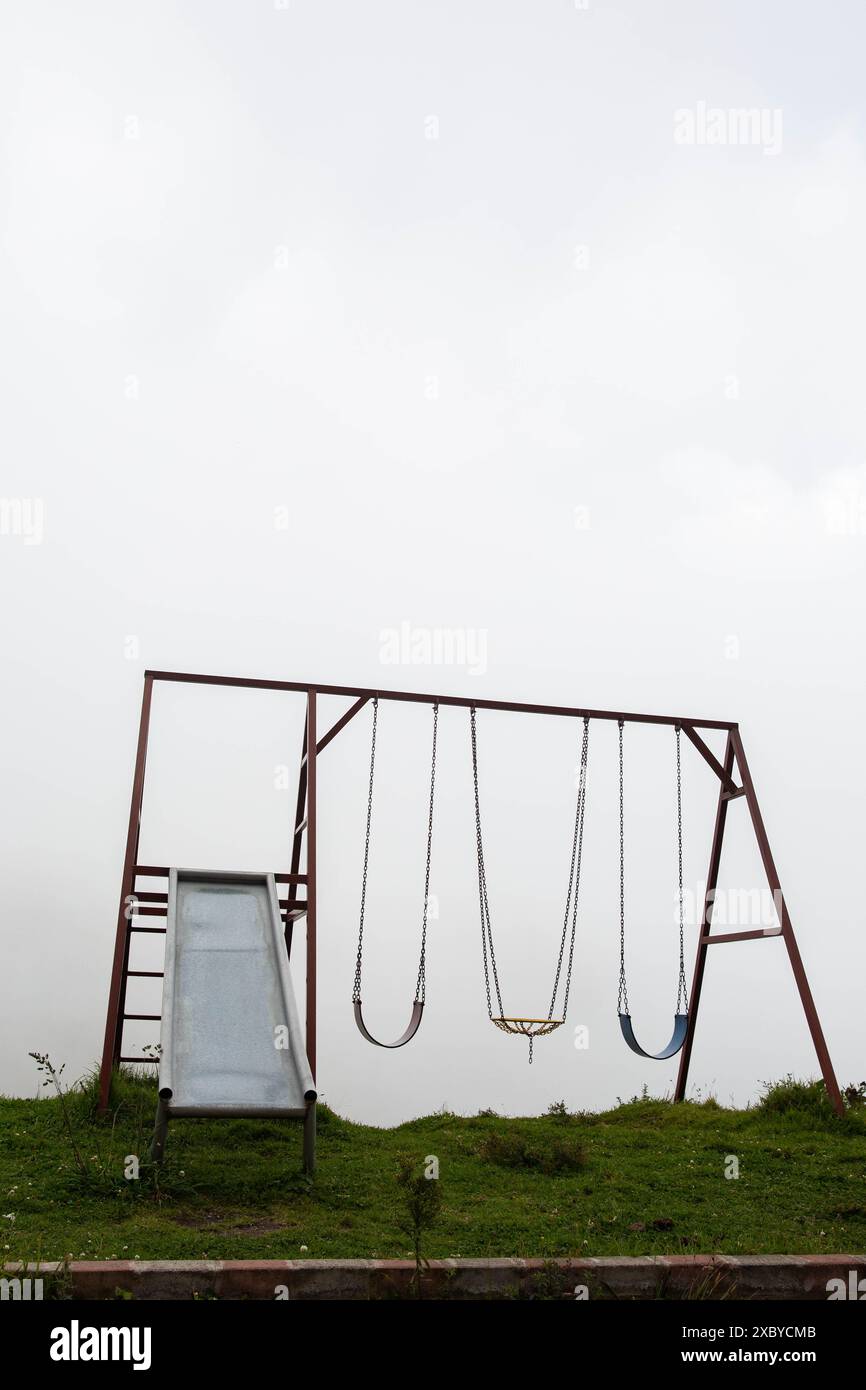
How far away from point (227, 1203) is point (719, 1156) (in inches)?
191

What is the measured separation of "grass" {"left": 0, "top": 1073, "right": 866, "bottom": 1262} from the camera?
7473 mm

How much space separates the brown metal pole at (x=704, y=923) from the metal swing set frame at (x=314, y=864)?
12 mm

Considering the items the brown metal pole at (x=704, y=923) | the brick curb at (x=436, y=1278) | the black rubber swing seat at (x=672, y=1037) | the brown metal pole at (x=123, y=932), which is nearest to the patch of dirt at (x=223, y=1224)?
the brick curb at (x=436, y=1278)

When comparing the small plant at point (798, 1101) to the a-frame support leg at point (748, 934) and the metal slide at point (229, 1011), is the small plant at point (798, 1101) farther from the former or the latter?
the metal slide at point (229, 1011)

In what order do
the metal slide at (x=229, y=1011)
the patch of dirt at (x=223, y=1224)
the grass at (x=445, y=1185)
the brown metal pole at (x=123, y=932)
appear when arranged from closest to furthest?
the grass at (x=445, y=1185)
the patch of dirt at (x=223, y=1224)
the metal slide at (x=229, y=1011)
the brown metal pole at (x=123, y=932)

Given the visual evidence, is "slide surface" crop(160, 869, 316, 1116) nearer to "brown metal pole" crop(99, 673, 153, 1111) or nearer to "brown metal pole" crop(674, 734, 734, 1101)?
"brown metal pole" crop(99, 673, 153, 1111)

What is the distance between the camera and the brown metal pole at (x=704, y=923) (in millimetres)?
14047

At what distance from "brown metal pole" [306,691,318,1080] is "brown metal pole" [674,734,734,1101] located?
4.83m

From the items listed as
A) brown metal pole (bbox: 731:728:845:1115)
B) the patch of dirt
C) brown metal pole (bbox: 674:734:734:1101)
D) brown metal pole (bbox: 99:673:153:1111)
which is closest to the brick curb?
the patch of dirt

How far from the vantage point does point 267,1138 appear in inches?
437

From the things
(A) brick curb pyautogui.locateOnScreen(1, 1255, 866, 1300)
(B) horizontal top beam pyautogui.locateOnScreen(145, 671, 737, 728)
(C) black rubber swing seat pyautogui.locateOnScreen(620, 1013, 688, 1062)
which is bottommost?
(A) brick curb pyautogui.locateOnScreen(1, 1255, 866, 1300)

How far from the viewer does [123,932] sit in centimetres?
1150

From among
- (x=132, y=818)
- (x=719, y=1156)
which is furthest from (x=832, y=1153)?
(x=132, y=818)
